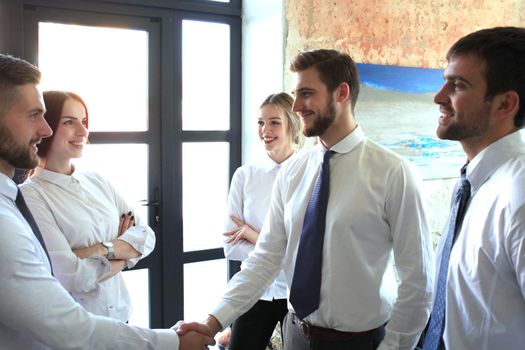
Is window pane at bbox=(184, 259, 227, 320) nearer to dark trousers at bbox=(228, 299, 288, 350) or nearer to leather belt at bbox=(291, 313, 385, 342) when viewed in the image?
dark trousers at bbox=(228, 299, 288, 350)

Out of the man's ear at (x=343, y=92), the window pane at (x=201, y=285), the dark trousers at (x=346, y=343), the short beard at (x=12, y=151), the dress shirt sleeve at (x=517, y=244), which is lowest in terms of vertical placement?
the window pane at (x=201, y=285)

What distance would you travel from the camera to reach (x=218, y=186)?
326cm

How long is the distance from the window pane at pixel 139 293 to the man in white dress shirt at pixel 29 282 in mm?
1413

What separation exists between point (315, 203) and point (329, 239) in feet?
0.47

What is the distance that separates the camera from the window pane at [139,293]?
2.98m

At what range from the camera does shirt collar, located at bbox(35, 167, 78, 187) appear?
1942 millimetres

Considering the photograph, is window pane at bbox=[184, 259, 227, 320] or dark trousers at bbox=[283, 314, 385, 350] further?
window pane at bbox=[184, 259, 227, 320]

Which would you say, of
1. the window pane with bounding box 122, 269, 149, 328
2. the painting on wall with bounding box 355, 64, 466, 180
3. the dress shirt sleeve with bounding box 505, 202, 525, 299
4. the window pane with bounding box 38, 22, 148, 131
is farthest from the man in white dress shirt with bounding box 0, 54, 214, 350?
the painting on wall with bounding box 355, 64, 466, 180

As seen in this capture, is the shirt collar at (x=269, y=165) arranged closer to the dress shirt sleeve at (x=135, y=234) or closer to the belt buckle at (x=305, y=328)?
the dress shirt sleeve at (x=135, y=234)

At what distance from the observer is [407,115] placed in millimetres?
3412

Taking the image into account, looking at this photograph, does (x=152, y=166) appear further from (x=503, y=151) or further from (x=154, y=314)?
(x=503, y=151)

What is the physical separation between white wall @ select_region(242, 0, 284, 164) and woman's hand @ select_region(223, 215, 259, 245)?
633 millimetres

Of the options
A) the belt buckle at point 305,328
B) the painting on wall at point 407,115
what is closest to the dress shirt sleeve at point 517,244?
the belt buckle at point 305,328

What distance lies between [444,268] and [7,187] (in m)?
1.29
